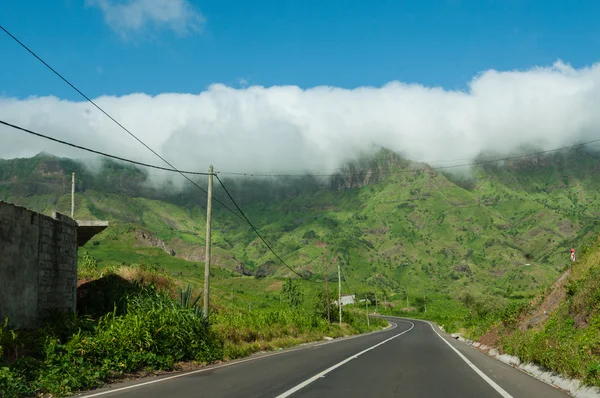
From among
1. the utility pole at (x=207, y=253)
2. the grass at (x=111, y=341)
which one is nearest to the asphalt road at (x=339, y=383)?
the grass at (x=111, y=341)

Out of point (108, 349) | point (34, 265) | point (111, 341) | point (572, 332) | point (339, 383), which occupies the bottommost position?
point (339, 383)

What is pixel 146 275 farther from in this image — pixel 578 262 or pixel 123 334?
pixel 578 262

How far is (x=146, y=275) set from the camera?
32562 millimetres

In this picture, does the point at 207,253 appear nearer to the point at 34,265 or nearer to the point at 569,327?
the point at 34,265

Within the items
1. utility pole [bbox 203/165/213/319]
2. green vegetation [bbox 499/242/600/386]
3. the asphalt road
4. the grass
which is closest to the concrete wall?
the grass

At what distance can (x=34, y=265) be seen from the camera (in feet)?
50.9

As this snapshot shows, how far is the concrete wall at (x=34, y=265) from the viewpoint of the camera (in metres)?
14.0

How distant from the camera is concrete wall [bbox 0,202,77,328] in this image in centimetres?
1402

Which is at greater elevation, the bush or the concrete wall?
the concrete wall

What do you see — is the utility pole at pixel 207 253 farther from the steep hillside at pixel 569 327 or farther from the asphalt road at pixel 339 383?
the steep hillside at pixel 569 327

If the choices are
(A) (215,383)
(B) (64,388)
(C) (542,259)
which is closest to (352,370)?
(A) (215,383)

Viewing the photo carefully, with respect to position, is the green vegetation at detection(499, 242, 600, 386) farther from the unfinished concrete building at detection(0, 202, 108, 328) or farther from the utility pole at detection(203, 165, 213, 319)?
the unfinished concrete building at detection(0, 202, 108, 328)

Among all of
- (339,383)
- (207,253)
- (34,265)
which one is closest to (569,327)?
(339,383)

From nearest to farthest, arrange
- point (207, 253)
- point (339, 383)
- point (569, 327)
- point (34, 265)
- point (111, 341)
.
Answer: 1. point (339, 383)
2. point (111, 341)
3. point (569, 327)
4. point (34, 265)
5. point (207, 253)
